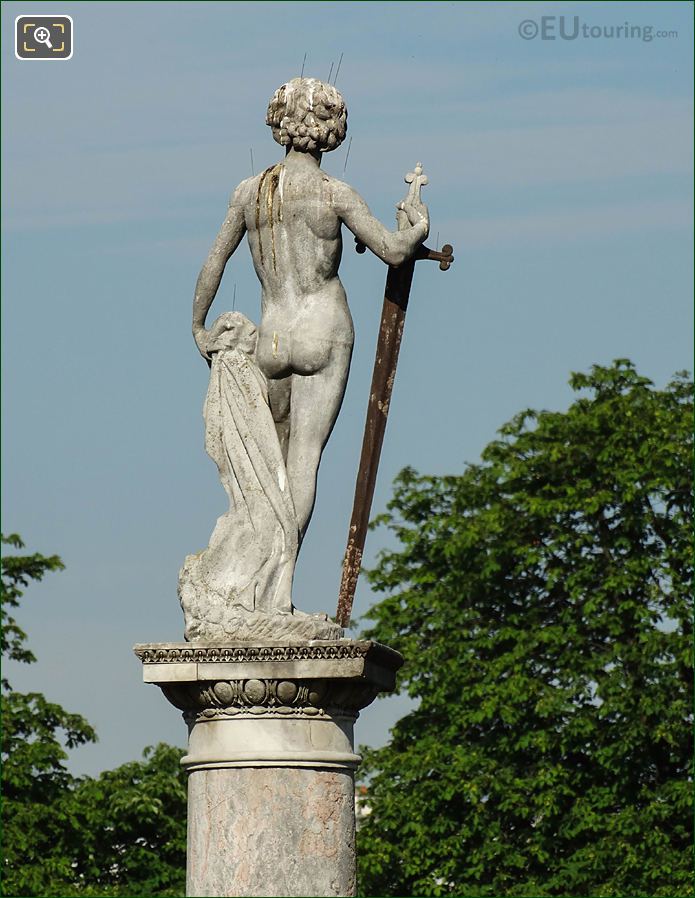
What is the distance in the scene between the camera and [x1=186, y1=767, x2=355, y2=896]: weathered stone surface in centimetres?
1484

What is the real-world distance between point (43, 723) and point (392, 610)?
6.30 metres

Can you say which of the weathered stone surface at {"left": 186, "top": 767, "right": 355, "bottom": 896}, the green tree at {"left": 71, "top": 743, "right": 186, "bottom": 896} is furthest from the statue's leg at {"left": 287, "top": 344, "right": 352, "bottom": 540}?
the green tree at {"left": 71, "top": 743, "right": 186, "bottom": 896}

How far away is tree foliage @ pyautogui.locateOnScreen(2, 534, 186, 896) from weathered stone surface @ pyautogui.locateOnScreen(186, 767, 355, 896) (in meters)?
23.4

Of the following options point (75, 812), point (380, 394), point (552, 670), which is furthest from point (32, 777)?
point (380, 394)

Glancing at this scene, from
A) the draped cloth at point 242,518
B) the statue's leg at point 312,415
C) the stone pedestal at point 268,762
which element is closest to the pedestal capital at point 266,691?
the stone pedestal at point 268,762

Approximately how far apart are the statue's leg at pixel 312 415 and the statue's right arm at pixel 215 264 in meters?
0.74

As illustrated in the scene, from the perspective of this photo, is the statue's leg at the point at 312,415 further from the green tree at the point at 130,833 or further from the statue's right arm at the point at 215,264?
the green tree at the point at 130,833

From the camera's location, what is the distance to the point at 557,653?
39.6m

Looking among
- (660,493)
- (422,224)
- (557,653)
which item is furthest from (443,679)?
(422,224)

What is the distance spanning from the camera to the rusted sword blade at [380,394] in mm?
16438

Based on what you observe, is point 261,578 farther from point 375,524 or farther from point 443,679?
point 375,524

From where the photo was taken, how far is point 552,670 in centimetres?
3956

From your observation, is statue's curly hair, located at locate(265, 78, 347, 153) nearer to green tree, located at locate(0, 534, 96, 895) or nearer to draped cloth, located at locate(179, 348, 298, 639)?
draped cloth, located at locate(179, 348, 298, 639)

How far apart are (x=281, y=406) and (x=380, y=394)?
2.71 ft
